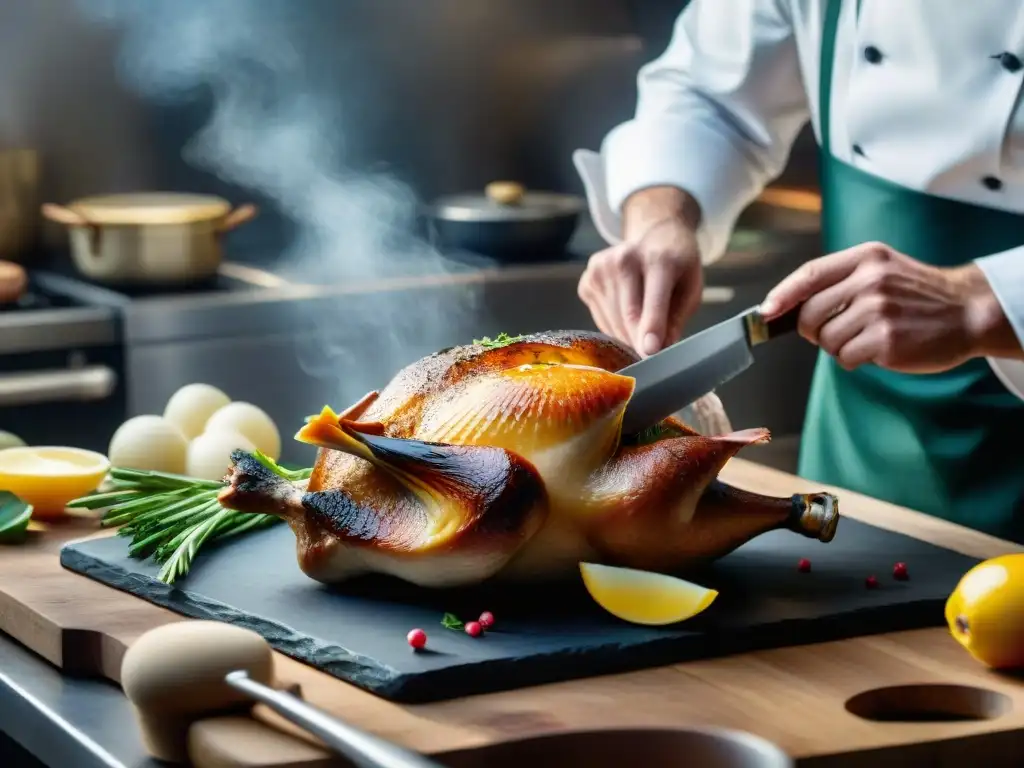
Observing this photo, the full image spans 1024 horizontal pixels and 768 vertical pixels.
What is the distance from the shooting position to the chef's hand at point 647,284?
1.78m

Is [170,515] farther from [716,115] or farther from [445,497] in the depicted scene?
[716,115]

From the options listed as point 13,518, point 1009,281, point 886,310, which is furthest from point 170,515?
point 1009,281

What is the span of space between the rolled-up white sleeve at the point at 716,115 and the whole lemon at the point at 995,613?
3.26ft

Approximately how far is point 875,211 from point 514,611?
93 cm

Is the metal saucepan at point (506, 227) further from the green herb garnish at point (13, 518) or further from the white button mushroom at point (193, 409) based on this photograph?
the green herb garnish at point (13, 518)

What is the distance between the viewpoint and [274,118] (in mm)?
3500

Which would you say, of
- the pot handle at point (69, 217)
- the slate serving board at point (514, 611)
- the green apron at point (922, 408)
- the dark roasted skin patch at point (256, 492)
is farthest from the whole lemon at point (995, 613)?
the pot handle at point (69, 217)

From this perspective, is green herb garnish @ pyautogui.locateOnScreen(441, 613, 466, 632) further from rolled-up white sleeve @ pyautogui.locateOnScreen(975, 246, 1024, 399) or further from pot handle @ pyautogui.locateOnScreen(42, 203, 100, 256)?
pot handle @ pyautogui.locateOnScreen(42, 203, 100, 256)

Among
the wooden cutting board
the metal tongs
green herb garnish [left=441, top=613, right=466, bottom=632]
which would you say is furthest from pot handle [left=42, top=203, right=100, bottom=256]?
the metal tongs

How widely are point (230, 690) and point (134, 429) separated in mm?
713

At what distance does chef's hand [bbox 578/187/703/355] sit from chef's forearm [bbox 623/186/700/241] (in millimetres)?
37

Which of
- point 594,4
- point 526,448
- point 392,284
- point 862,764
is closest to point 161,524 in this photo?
point 526,448

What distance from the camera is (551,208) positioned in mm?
3328

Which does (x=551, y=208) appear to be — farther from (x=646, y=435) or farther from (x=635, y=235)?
(x=646, y=435)
